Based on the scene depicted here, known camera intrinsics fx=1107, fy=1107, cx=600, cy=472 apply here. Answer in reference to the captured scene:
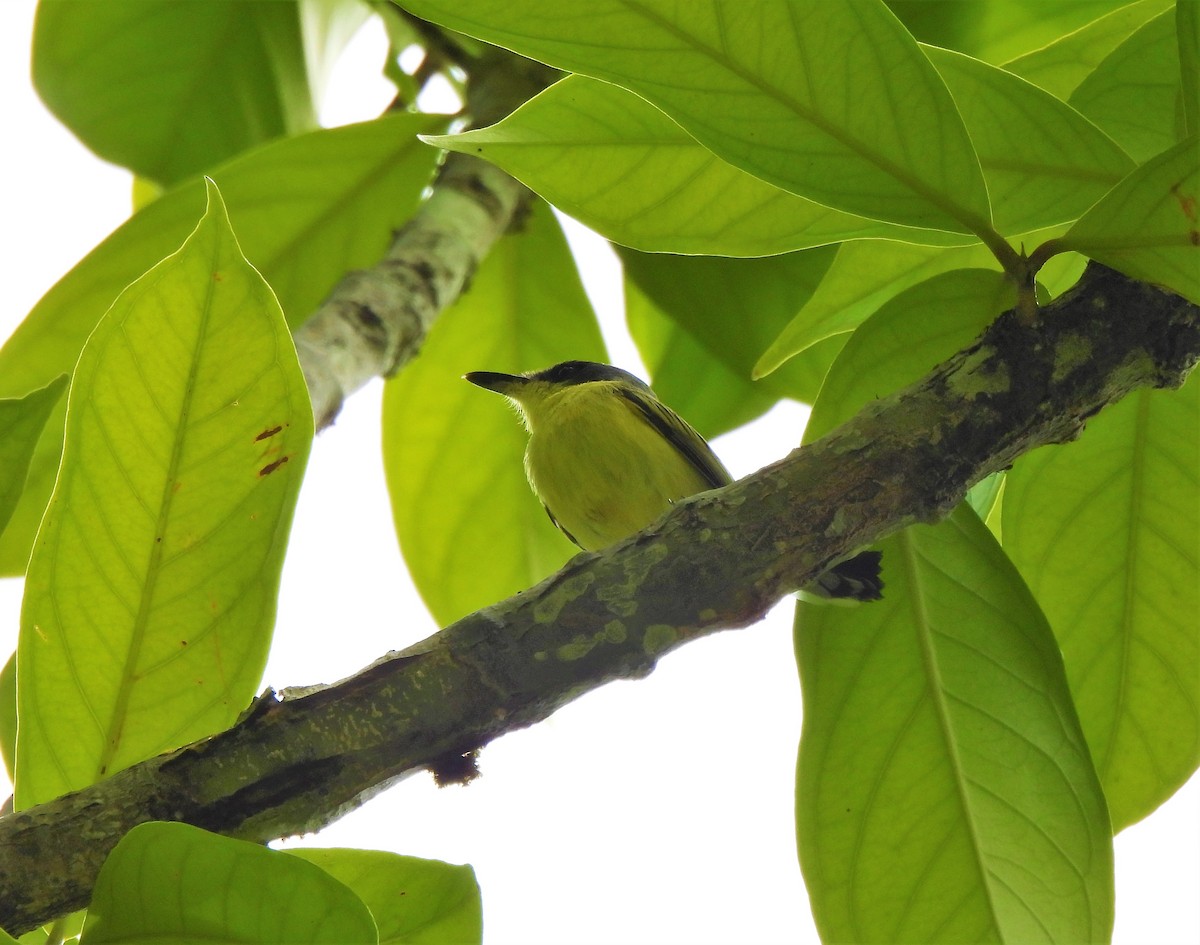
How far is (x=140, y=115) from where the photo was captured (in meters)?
2.14

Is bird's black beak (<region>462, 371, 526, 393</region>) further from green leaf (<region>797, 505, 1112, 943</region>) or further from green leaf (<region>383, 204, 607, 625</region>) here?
green leaf (<region>797, 505, 1112, 943</region>)

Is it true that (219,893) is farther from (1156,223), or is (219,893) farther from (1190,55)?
(1190,55)

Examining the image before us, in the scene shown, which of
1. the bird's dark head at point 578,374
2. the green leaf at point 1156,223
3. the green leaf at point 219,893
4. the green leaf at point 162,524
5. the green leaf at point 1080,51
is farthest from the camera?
the bird's dark head at point 578,374

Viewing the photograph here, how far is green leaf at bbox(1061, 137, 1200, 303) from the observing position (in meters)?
0.92

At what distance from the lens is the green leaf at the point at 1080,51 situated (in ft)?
4.76

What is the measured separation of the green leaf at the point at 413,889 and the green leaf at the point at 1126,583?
2.77ft

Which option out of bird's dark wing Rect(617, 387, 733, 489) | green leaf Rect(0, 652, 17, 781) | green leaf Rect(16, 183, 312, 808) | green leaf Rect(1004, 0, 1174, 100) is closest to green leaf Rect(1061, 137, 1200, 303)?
green leaf Rect(1004, 0, 1174, 100)

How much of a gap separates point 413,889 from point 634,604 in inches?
14.7

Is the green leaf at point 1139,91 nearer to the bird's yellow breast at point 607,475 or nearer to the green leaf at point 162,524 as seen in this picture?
the green leaf at point 162,524

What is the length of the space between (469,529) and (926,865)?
1.26 meters

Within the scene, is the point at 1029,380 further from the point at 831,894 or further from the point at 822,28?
the point at 831,894

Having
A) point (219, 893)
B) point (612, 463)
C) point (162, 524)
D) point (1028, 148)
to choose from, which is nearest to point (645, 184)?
point (1028, 148)

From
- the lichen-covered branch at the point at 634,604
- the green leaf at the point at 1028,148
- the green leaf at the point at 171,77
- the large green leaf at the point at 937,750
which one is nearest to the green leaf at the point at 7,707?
the lichen-covered branch at the point at 634,604

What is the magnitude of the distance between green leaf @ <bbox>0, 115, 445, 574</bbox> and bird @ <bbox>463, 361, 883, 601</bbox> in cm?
35
